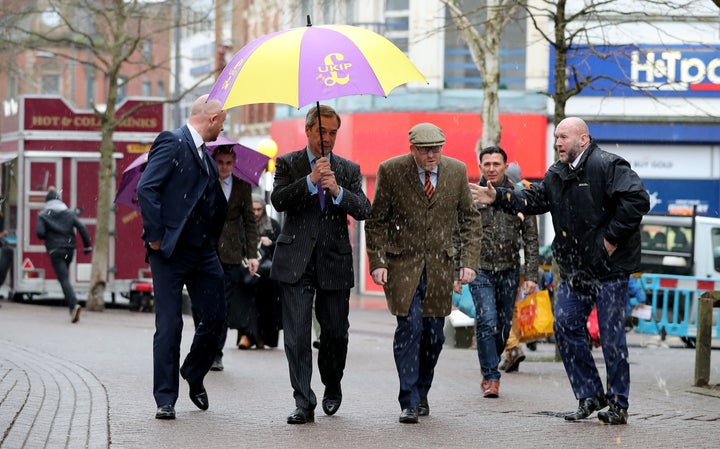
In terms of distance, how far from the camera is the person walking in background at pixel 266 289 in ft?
50.0

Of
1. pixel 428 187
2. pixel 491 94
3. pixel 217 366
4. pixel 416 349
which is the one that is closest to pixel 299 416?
pixel 416 349

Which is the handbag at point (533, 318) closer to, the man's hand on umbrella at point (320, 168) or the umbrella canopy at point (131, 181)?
the umbrella canopy at point (131, 181)

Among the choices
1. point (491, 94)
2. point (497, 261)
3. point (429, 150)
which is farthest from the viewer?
point (491, 94)

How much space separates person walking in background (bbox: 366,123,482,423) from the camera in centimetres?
936

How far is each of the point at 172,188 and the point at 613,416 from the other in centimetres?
309

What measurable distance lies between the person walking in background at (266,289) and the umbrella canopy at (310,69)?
20.7ft

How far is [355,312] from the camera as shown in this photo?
26844mm

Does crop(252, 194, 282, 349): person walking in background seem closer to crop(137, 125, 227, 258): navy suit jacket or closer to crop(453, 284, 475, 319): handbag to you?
crop(453, 284, 475, 319): handbag

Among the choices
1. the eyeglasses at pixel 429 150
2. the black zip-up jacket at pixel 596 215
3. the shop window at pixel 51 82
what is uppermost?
the shop window at pixel 51 82

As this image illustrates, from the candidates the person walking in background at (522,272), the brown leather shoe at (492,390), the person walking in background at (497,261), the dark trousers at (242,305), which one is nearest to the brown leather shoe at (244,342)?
the dark trousers at (242,305)

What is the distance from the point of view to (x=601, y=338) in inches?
366

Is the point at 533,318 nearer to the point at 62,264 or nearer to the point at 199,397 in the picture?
the point at 199,397

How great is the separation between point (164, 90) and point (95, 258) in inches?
2093

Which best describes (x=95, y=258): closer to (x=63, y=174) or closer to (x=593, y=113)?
(x=63, y=174)
